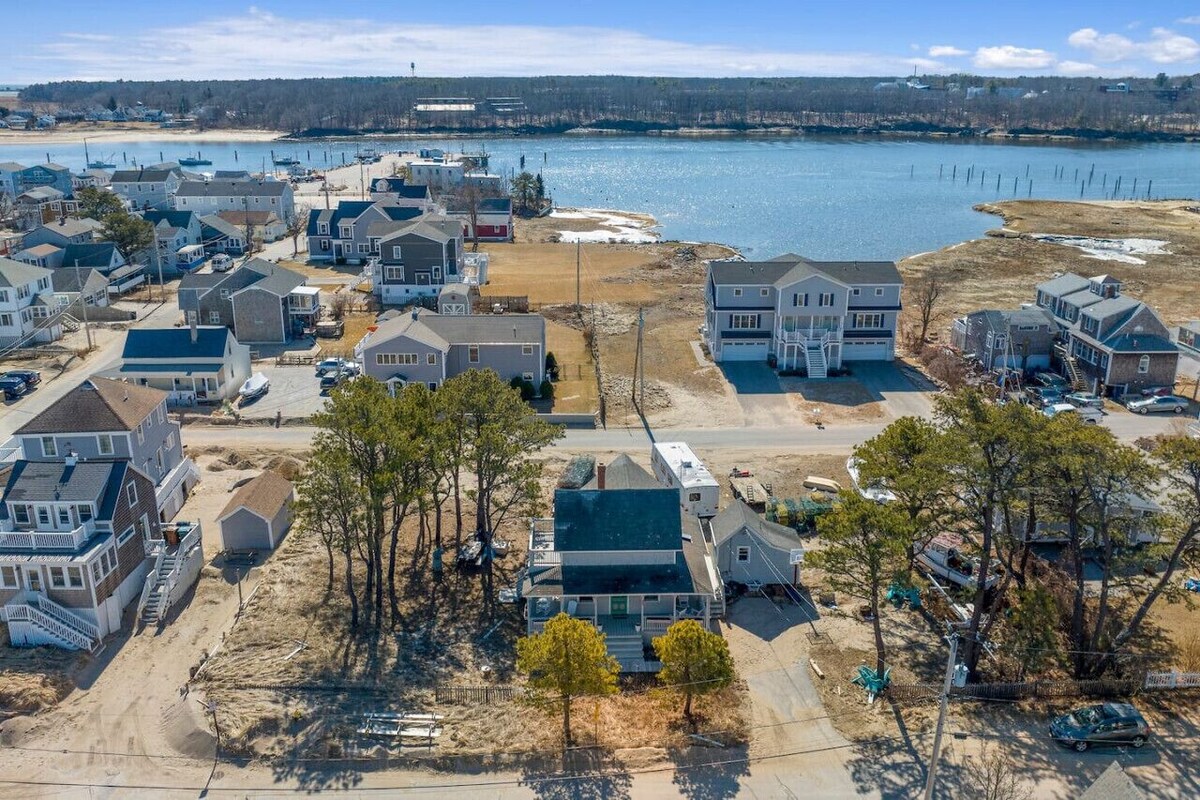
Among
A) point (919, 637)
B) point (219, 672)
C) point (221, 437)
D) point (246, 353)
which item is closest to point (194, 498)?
point (221, 437)

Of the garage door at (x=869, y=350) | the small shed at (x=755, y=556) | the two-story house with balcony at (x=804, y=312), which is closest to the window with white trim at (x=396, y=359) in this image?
the two-story house with balcony at (x=804, y=312)

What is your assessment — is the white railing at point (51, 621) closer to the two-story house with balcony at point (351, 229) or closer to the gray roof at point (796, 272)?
the gray roof at point (796, 272)

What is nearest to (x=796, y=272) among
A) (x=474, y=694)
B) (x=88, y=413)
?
(x=474, y=694)

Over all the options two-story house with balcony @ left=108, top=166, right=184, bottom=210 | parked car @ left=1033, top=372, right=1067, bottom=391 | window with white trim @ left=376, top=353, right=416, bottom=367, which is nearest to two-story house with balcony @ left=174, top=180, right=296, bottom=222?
two-story house with balcony @ left=108, top=166, right=184, bottom=210

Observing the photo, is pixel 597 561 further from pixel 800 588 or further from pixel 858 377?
pixel 858 377

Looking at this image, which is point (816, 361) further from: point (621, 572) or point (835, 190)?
point (835, 190)

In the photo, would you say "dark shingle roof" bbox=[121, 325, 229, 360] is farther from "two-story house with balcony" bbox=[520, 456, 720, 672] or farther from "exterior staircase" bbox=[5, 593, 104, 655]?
"two-story house with balcony" bbox=[520, 456, 720, 672]
